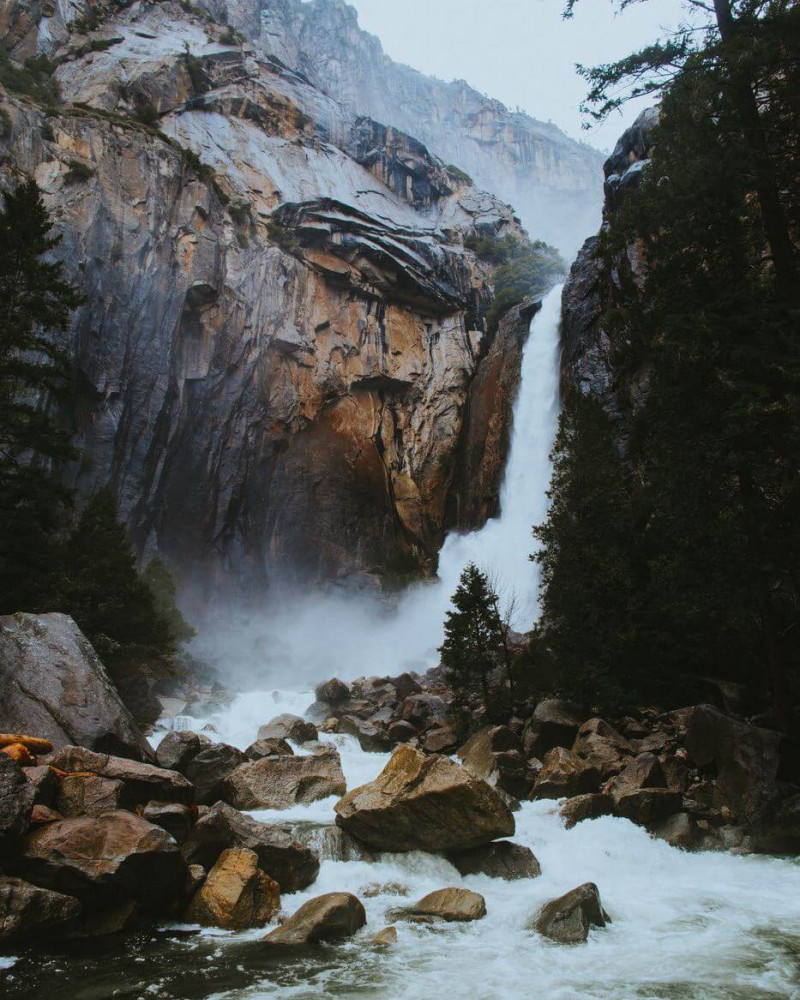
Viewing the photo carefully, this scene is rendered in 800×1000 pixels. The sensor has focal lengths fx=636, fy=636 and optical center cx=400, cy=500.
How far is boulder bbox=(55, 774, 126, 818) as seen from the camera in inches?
295

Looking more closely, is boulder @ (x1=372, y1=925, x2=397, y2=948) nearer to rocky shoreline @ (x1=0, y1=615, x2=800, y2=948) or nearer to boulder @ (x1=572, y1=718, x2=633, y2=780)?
rocky shoreline @ (x1=0, y1=615, x2=800, y2=948)

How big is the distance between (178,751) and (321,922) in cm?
618

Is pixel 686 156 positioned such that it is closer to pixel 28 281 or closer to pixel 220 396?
pixel 28 281

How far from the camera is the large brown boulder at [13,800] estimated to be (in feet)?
21.5

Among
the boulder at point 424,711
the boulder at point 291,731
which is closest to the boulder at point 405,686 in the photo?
the boulder at point 424,711

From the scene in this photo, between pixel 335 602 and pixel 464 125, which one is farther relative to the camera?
pixel 464 125

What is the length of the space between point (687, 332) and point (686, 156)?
3.33 m

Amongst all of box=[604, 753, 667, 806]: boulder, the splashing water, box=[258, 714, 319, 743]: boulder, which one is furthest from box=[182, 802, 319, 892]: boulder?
the splashing water

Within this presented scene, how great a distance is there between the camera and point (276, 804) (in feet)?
40.2

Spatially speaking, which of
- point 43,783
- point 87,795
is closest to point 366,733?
point 87,795

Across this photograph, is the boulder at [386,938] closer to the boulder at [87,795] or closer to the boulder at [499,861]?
the boulder at [499,861]

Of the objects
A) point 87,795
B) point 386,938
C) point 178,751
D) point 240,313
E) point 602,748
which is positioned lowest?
point 386,938

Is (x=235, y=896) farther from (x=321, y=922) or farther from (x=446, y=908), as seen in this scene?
(x=446, y=908)

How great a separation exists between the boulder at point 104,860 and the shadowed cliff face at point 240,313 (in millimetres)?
24155
